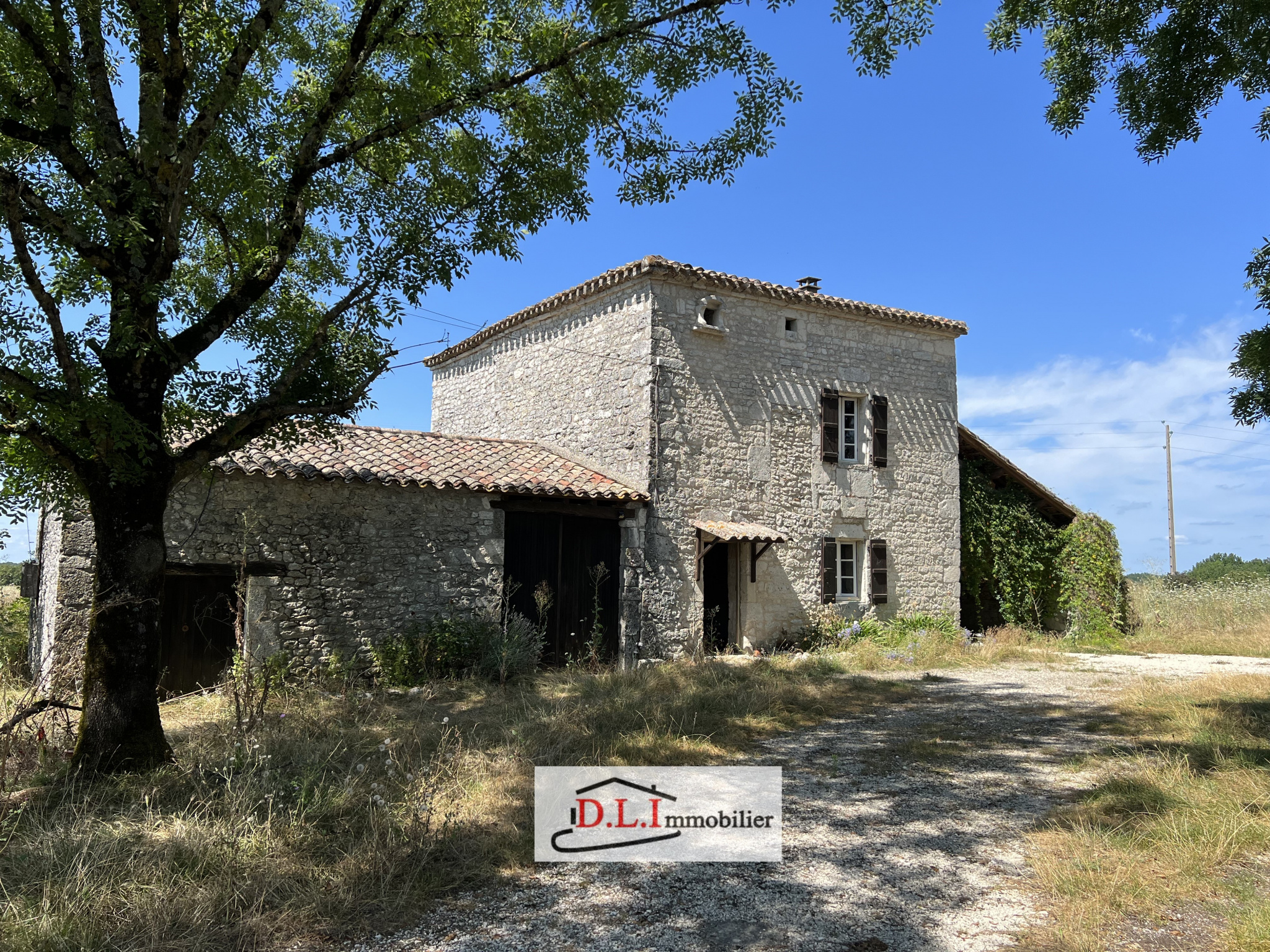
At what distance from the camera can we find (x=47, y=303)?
496 centimetres

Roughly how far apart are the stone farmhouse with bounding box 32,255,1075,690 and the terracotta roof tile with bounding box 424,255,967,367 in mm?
38

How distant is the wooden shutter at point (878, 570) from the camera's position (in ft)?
43.3

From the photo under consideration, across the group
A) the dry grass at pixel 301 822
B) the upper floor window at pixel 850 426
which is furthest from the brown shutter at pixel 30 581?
the upper floor window at pixel 850 426

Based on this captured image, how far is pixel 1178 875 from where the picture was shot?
3803 mm

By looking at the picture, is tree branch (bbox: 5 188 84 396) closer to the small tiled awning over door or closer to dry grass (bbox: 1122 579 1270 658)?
the small tiled awning over door

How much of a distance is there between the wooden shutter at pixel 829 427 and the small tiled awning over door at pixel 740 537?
174cm

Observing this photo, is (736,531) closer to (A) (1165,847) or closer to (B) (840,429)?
(B) (840,429)

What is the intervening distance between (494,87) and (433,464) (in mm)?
5560

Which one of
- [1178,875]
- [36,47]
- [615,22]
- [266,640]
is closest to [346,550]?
[266,640]

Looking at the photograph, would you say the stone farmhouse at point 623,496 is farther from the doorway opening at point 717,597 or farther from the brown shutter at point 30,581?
the brown shutter at point 30,581

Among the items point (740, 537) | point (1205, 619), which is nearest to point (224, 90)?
point (740, 537)

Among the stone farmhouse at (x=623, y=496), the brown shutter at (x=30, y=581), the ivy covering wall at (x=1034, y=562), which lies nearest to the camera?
the stone farmhouse at (x=623, y=496)

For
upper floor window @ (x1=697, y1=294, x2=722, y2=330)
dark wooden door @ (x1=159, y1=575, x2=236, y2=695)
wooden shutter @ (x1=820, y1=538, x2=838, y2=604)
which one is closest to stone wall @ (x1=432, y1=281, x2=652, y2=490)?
upper floor window @ (x1=697, y1=294, x2=722, y2=330)

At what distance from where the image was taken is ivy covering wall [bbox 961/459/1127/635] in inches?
577
